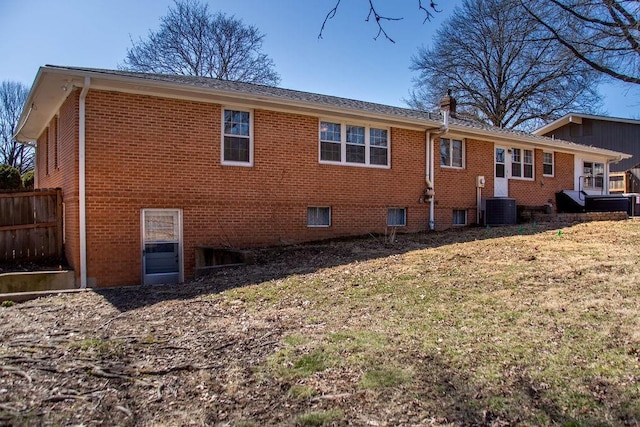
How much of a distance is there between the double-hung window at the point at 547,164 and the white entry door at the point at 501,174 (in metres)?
2.34

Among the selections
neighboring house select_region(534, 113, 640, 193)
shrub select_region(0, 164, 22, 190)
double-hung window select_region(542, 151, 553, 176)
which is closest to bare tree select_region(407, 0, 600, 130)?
neighboring house select_region(534, 113, 640, 193)

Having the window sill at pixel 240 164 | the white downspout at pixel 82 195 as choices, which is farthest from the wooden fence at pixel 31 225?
the window sill at pixel 240 164

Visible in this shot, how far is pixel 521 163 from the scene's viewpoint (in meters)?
17.0

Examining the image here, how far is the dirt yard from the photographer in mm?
3150

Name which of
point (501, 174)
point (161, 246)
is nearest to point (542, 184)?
point (501, 174)

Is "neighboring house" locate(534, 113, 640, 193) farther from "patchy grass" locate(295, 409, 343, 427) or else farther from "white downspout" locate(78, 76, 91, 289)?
"patchy grass" locate(295, 409, 343, 427)

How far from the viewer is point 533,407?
120 inches

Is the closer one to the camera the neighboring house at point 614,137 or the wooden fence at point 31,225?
the wooden fence at point 31,225

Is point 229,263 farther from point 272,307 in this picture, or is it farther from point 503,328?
point 503,328

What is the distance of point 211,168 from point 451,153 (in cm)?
801

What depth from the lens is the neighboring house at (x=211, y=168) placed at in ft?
29.9

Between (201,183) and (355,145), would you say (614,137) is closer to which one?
(355,145)

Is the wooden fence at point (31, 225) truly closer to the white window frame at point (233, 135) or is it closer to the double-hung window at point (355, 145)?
the white window frame at point (233, 135)

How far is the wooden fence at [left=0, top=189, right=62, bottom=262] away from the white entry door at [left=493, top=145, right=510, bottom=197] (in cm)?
1321
